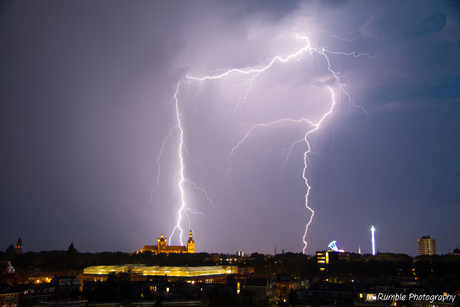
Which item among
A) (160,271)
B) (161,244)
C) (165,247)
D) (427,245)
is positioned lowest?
(427,245)

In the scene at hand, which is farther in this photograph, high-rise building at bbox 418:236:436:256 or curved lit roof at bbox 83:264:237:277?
high-rise building at bbox 418:236:436:256

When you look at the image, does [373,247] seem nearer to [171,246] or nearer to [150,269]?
[171,246]

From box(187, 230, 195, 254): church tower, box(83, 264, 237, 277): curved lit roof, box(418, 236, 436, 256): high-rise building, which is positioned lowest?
box(418, 236, 436, 256): high-rise building

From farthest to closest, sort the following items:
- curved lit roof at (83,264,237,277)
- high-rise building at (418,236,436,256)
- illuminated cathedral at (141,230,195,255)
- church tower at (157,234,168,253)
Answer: high-rise building at (418,236,436,256) → church tower at (157,234,168,253) → illuminated cathedral at (141,230,195,255) → curved lit roof at (83,264,237,277)

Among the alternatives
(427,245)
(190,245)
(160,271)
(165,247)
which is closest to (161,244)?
(165,247)

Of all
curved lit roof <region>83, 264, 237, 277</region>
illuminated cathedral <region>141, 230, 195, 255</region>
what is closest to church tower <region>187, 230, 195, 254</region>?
illuminated cathedral <region>141, 230, 195, 255</region>

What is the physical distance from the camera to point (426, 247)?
573 ft

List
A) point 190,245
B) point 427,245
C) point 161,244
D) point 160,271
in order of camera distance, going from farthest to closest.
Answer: point 427,245
point 161,244
point 190,245
point 160,271

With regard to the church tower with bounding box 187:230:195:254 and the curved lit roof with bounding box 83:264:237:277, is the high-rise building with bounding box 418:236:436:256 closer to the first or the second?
the church tower with bounding box 187:230:195:254

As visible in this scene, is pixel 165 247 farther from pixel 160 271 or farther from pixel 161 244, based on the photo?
pixel 160 271

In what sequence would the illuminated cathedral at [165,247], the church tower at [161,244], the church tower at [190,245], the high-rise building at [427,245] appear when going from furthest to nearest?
the high-rise building at [427,245]
the church tower at [161,244]
the illuminated cathedral at [165,247]
the church tower at [190,245]

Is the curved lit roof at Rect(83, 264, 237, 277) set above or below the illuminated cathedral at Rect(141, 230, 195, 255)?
above

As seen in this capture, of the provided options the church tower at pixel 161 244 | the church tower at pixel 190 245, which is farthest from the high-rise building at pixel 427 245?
the church tower at pixel 161 244

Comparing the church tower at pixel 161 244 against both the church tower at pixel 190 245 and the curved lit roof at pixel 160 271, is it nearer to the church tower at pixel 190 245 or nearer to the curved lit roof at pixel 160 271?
the church tower at pixel 190 245
